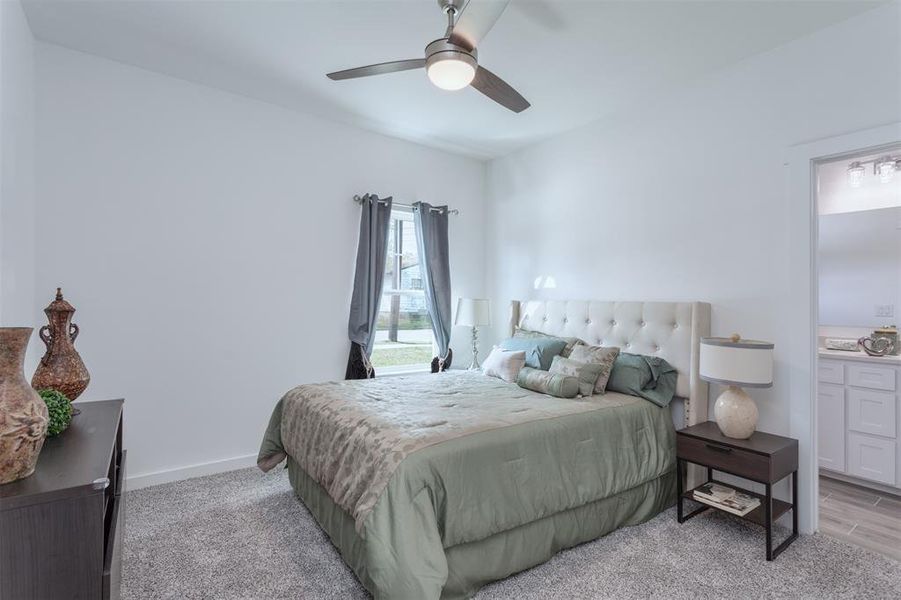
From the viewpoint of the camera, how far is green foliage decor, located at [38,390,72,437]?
1506 millimetres

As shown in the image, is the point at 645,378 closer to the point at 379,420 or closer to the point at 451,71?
the point at 379,420

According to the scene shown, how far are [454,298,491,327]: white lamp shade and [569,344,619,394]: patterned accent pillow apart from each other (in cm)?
125

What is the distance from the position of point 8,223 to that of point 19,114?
0.70m

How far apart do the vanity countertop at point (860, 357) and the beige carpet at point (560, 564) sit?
1.39 m

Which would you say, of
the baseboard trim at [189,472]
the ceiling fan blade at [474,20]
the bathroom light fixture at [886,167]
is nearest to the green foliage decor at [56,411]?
the baseboard trim at [189,472]

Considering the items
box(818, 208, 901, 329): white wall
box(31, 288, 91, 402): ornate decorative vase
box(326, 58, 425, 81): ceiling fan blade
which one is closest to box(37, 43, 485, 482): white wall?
box(31, 288, 91, 402): ornate decorative vase

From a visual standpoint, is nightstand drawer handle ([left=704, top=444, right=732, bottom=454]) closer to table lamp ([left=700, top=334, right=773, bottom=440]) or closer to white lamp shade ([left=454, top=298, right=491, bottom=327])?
table lamp ([left=700, top=334, right=773, bottom=440])

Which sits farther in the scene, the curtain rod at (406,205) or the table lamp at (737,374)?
the curtain rod at (406,205)

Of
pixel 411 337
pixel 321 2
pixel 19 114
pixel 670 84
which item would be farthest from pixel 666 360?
pixel 19 114

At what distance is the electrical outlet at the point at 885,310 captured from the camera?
10.9 ft

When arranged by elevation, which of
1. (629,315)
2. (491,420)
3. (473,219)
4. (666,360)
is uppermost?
(473,219)

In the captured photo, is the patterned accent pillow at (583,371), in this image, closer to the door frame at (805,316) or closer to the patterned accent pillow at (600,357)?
the patterned accent pillow at (600,357)

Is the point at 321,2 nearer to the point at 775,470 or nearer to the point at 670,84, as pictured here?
the point at 670,84

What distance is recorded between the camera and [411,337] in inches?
176
